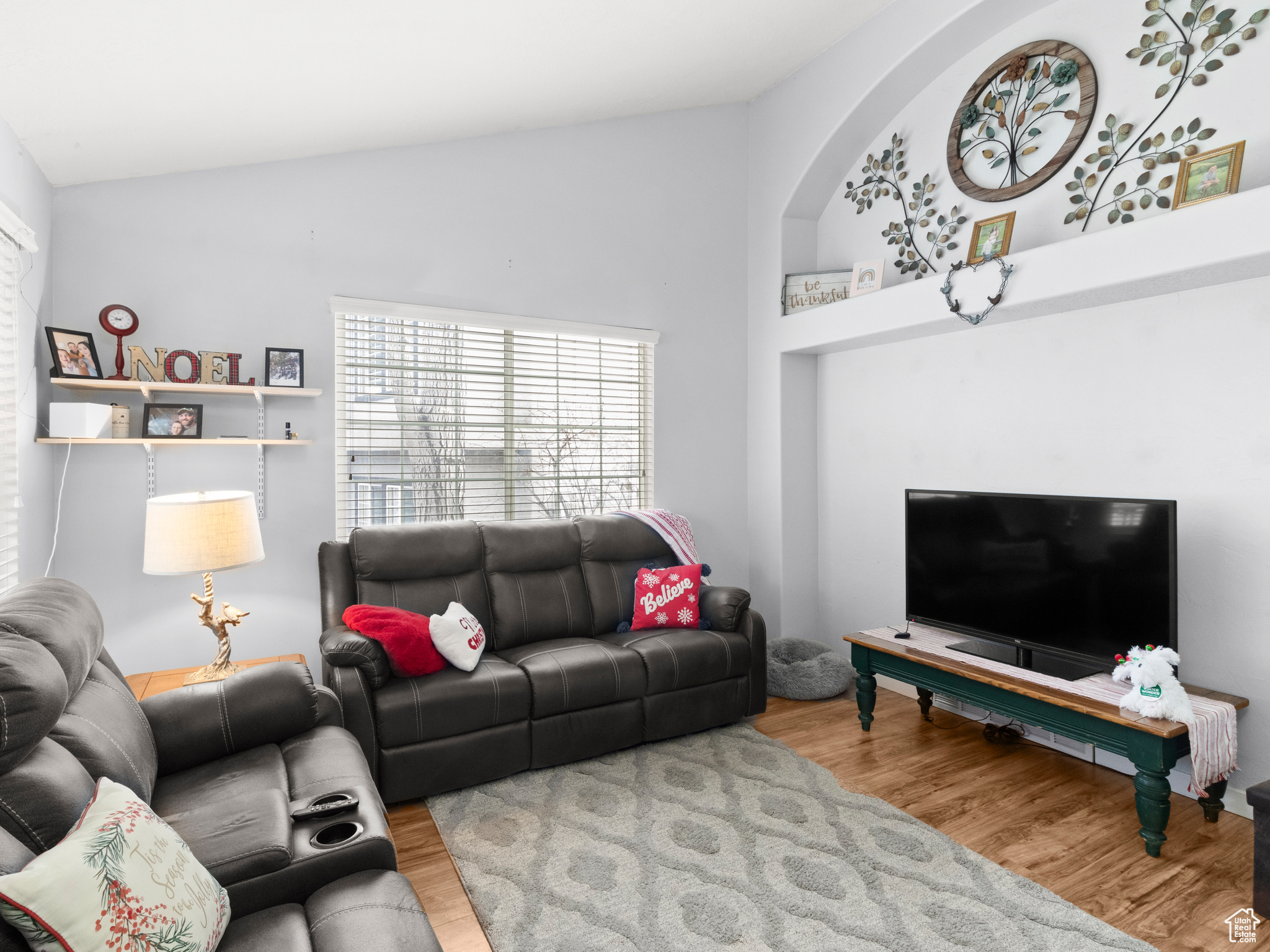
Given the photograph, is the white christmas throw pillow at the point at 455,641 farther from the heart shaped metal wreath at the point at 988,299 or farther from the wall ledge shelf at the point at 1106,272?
the heart shaped metal wreath at the point at 988,299

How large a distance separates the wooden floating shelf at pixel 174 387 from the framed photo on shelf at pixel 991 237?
3.02m

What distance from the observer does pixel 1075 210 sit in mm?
2988

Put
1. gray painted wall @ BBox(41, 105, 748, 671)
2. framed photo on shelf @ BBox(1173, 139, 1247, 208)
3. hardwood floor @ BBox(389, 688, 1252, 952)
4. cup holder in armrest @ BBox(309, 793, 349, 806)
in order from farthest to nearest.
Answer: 1. gray painted wall @ BBox(41, 105, 748, 671)
2. framed photo on shelf @ BBox(1173, 139, 1247, 208)
3. hardwood floor @ BBox(389, 688, 1252, 952)
4. cup holder in armrest @ BBox(309, 793, 349, 806)

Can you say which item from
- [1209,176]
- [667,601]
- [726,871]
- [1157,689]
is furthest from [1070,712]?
[1209,176]

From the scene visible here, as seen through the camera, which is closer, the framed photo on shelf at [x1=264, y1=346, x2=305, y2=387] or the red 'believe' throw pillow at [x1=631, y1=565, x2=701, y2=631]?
the framed photo on shelf at [x1=264, y1=346, x2=305, y2=387]

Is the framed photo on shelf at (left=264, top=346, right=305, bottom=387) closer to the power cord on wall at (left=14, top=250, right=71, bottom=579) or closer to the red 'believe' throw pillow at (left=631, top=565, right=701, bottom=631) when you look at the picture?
the power cord on wall at (left=14, top=250, right=71, bottom=579)

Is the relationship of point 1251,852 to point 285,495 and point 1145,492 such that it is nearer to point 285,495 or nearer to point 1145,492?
point 1145,492

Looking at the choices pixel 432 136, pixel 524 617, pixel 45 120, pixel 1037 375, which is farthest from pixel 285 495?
pixel 1037 375

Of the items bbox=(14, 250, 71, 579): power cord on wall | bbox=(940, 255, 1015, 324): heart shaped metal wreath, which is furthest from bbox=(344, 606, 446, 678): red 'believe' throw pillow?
bbox=(940, 255, 1015, 324): heart shaped metal wreath

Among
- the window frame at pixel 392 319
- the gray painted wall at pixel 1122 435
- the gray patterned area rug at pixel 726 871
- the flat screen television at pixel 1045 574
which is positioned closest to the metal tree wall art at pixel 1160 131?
the gray painted wall at pixel 1122 435

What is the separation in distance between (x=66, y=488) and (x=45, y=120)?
1.39m

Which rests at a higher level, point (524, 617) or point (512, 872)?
point (524, 617)

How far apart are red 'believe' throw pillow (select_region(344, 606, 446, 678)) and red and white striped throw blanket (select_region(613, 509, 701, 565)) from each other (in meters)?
1.38

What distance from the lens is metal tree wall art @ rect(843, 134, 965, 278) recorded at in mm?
3553
